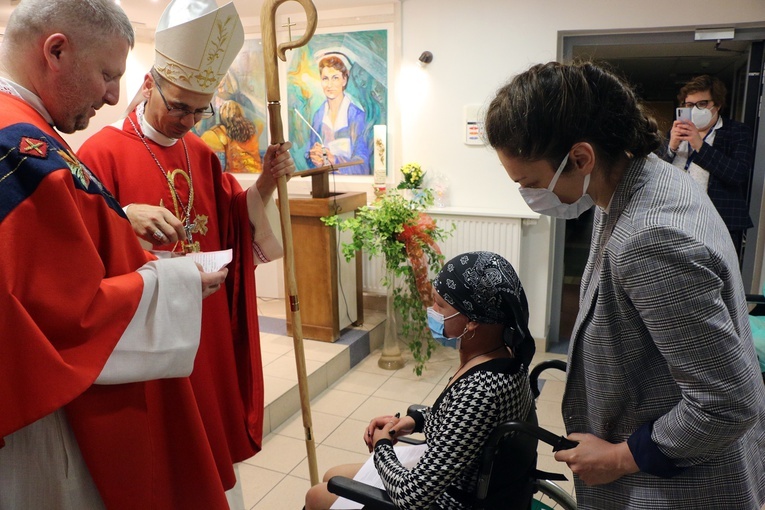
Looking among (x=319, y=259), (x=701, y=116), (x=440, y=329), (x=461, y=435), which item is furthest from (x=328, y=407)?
(x=701, y=116)

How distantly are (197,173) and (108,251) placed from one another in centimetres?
80

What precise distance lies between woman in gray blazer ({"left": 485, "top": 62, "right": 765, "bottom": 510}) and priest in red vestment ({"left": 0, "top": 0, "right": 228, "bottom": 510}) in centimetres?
77

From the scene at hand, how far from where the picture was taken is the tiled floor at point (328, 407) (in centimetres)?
271

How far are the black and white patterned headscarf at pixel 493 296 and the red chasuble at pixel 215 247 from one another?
865 millimetres

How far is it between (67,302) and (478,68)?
362cm

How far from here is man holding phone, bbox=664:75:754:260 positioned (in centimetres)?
343

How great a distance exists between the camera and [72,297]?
39.9 inches

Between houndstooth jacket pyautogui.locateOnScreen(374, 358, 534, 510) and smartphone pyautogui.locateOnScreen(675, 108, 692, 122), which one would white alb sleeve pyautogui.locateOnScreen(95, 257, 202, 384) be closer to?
houndstooth jacket pyautogui.locateOnScreen(374, 358, 534, 510)

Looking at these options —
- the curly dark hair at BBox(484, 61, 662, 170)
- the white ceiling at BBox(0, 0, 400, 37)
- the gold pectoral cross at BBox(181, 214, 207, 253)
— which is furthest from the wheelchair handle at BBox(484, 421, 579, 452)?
the white ceiling at BBox(0, 0, 400, 37)

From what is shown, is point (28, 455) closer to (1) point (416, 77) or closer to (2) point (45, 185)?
(2) point (45, 185)

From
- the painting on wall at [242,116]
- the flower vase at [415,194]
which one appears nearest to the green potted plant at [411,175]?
the flower vase at [415,194]

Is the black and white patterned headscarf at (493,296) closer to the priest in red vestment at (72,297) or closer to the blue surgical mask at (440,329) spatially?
the blue surgical mask at (440,329)

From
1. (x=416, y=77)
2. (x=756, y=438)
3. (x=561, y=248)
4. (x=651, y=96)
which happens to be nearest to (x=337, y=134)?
(x=416, y=77)

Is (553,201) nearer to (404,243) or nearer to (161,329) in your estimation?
(161,329)
